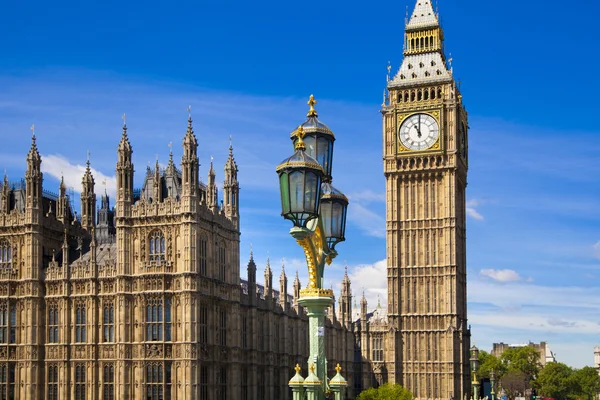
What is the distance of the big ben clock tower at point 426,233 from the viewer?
101875 millimetres

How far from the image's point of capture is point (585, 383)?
16262 cm

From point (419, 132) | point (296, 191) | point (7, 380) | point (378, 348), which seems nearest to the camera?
point (296, 191)

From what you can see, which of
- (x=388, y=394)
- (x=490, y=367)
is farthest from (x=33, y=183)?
(x=490, y=367)

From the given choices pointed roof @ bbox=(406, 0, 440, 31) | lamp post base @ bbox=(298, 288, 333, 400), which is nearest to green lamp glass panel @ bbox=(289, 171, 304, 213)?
lamp post base @ bbox=(298, 288, 333, 400)

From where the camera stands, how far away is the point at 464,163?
358ft

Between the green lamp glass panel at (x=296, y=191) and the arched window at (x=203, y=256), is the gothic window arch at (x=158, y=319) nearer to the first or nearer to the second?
the arched window at (x=203, y=256)

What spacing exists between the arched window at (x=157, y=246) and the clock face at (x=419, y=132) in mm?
43948

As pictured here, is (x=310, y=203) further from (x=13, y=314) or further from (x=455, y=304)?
(x=455, y=304)

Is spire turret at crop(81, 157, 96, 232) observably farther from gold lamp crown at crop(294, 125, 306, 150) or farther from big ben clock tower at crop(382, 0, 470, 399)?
gold lamp crown at crop(294, 125, 306, 150)

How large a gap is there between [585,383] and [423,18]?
82.0m

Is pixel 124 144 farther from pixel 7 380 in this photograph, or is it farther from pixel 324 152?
pixel 324 152

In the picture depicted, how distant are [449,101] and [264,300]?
1408 inches

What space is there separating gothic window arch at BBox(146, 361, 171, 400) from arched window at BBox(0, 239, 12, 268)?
47.6ft

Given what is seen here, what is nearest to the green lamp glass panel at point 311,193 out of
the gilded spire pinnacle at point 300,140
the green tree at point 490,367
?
the gilded spire pinnacle at point 300,140
